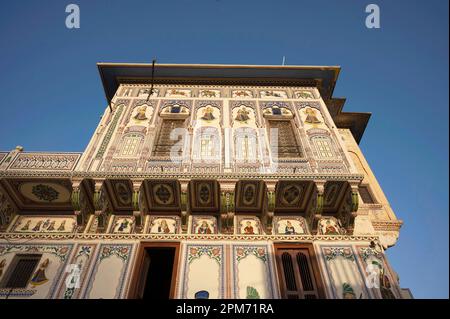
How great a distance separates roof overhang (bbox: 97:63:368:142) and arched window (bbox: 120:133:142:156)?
3.81 meters

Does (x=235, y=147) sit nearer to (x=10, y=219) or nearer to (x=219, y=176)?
(x=219, y=176)

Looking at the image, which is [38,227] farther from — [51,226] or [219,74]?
[219,74]

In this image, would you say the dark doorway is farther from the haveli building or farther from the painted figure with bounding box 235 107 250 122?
the painted figure with bounding box 235 107 250 122

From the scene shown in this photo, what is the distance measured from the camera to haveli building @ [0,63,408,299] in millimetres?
7812

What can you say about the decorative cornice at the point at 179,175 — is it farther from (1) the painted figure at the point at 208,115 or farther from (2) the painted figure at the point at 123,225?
(1) the painted figure at the point at 208,115

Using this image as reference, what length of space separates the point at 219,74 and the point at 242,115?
2892 mm

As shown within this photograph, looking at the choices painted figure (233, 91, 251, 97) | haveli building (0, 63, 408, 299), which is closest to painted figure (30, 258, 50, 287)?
haveli building (0, 63, 408, 299)

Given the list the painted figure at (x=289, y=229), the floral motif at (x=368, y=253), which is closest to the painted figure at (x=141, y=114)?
the painted figure at (x=289, y=229)

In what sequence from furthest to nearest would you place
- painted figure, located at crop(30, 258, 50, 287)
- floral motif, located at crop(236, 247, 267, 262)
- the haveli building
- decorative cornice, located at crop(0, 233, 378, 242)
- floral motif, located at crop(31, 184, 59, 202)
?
floral motif, located at crop(31, 184, 59, 202)
decorative cornice, located at crop(0, 233, 378, 242)
floral motif, located at crop(236, 247, 267, 262)
the haveli building
painted figure, located at crop(30, 258, 50, 287)

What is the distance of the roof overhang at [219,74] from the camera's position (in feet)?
43.1
